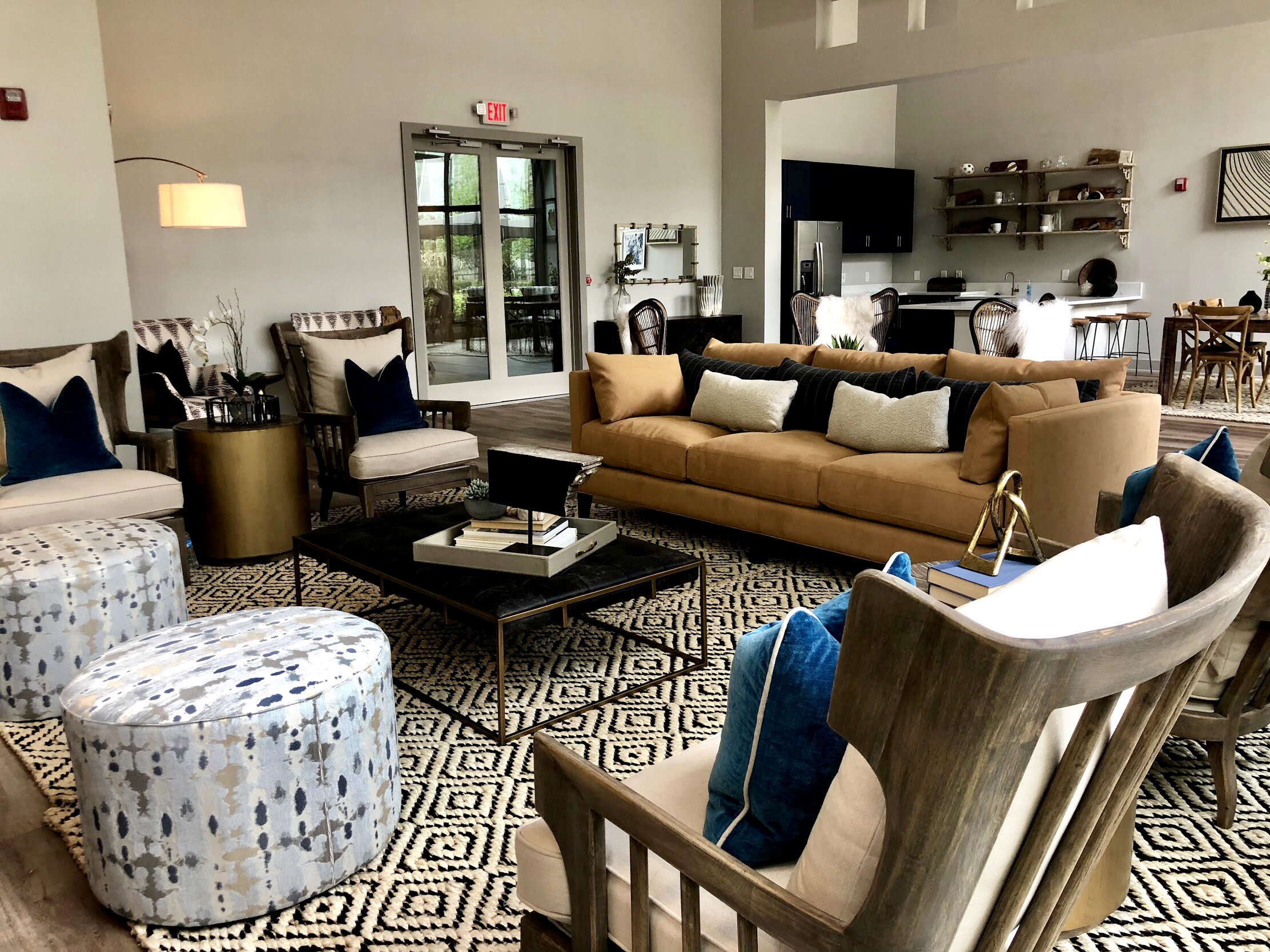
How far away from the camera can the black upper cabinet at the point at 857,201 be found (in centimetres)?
1113

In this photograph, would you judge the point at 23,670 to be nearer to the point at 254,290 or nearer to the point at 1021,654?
the point at 1021,654

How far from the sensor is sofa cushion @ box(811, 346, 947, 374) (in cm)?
425

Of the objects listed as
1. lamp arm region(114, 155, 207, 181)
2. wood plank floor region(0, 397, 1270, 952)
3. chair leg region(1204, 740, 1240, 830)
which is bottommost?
wood plank floor region(0, 397, 1270, 952)

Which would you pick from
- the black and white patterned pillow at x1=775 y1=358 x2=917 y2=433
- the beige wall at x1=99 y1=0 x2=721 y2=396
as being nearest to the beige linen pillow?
the beige wall at x1=99 y1=0 x2=721 y2=396

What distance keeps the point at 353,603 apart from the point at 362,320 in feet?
14.7

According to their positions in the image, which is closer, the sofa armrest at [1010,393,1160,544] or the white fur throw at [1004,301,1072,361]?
the sofa armrest at [1010,393,1160,544]

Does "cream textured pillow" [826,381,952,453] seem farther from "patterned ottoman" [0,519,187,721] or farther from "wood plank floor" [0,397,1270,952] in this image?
"wood plank floor" [0,397,1270,952]

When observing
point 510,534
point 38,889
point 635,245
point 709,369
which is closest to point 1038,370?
point 709,369

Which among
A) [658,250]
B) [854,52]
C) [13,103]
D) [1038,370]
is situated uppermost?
[854,52]

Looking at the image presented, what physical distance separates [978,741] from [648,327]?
25.3ft

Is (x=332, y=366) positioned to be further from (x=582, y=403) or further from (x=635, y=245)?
(x=635, y=245)

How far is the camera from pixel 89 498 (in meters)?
3.77

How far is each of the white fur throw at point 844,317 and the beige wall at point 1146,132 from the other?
4.49m

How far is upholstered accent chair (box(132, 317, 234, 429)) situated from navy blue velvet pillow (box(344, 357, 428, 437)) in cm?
84
